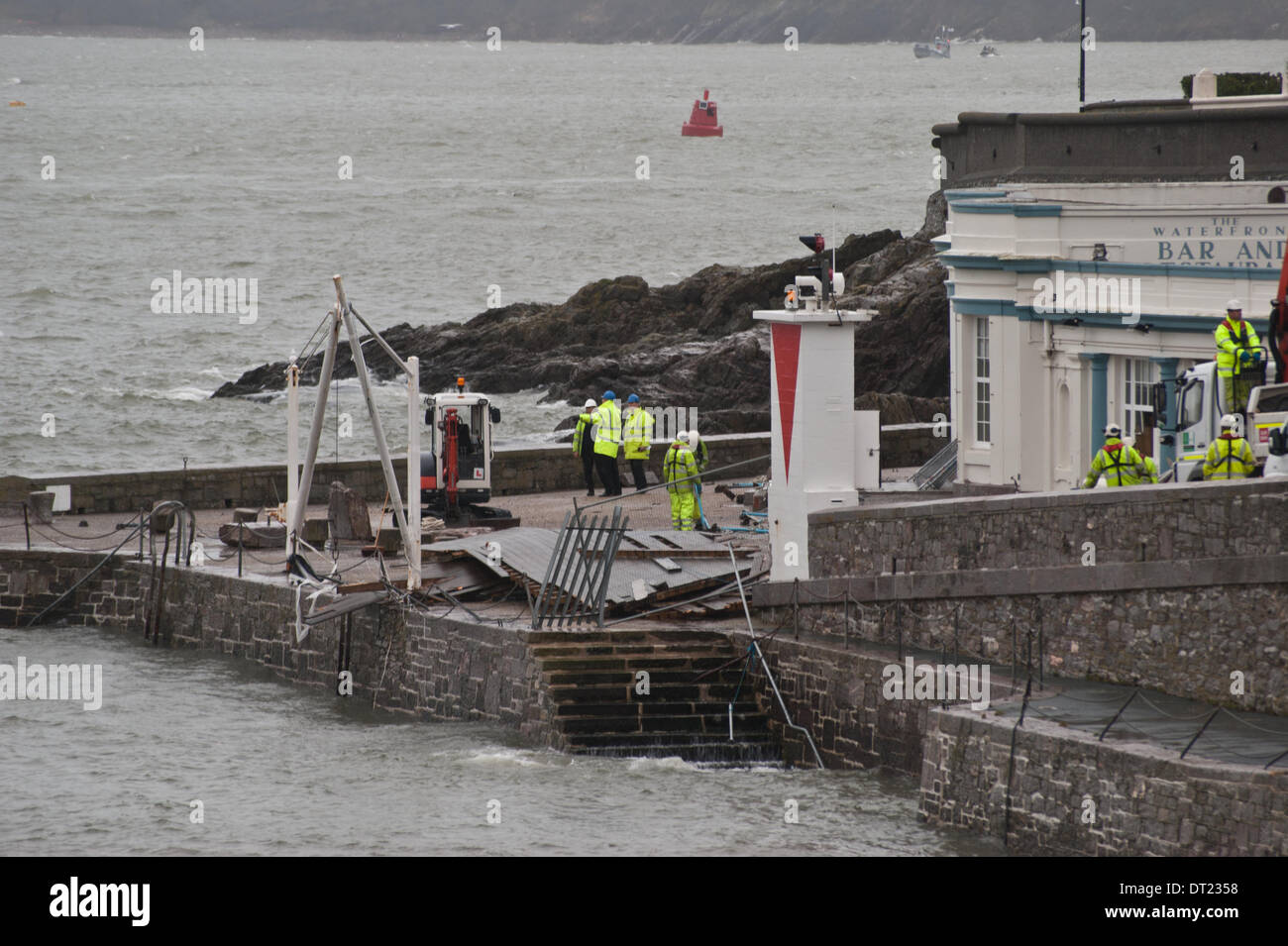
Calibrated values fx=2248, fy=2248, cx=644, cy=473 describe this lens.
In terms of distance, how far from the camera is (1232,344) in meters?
22.5

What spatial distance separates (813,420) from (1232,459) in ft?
15.3

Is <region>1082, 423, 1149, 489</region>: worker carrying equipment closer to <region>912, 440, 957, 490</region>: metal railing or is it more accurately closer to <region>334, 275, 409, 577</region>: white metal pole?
<region>912, 440, 957, 490</region>: metal railing

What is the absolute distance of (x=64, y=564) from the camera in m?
29.8

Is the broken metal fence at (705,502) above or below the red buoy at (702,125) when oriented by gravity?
below

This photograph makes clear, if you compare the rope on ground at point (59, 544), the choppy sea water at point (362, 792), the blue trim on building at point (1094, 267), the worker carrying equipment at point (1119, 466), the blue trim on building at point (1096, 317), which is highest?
the blue trim on building at point (1094, 267)

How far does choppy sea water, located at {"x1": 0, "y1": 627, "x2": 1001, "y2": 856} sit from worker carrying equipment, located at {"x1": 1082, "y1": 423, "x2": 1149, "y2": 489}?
3.70 meters

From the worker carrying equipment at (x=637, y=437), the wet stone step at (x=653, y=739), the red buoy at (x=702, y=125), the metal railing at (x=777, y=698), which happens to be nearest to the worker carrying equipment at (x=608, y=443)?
the worker carrying equipment at (x=637, y=437)

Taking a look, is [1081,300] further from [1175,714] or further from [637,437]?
[1175,714]

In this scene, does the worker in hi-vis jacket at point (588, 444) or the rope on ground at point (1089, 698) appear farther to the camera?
the worker in hi-vis jacket at point (588, 444)

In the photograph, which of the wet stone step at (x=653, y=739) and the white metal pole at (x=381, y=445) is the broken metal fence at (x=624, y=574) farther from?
the white metal pole at (x=381, y=445)

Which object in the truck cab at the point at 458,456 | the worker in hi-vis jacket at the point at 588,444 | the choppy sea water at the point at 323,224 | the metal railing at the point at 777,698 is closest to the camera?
the metal railing at the point at 777,698

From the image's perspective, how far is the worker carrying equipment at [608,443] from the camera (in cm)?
3092

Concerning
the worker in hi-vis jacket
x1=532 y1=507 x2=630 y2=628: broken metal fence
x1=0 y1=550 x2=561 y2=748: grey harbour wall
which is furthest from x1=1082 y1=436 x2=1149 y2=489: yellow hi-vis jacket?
the worker in hi-vis jacket

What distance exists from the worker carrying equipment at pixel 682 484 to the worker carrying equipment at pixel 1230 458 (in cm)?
811
